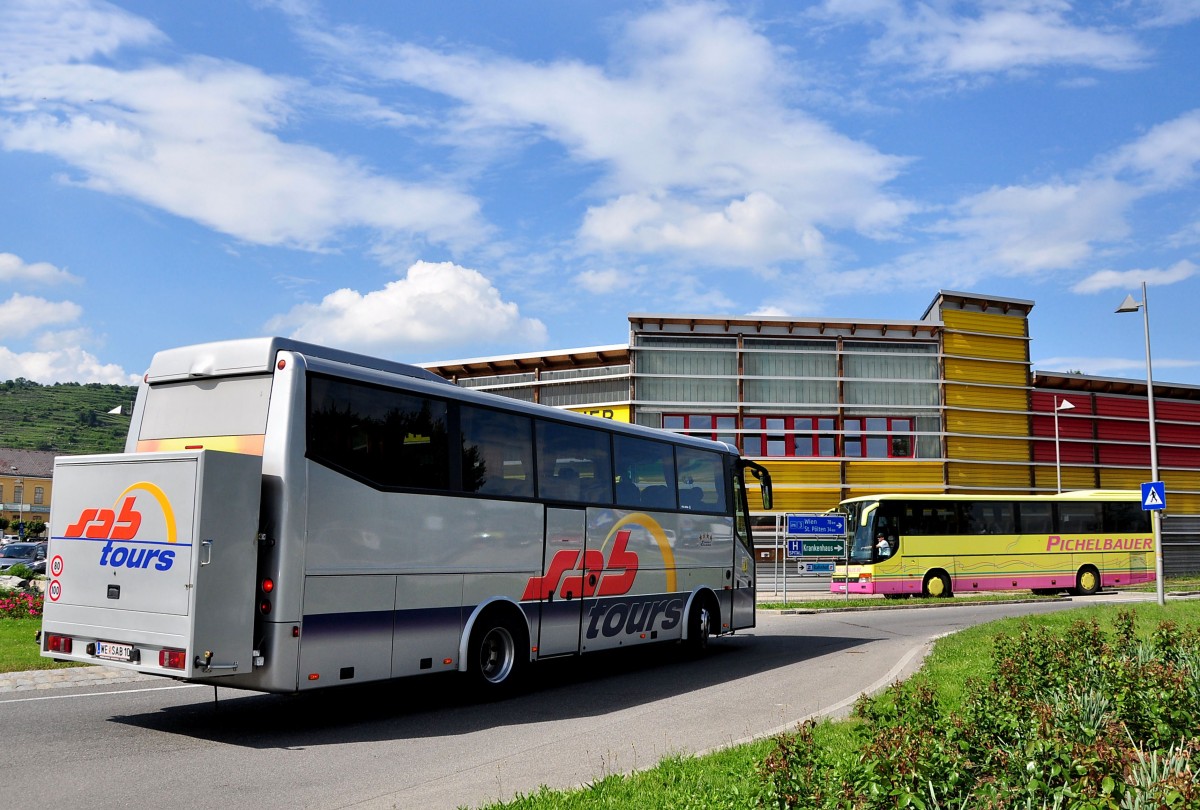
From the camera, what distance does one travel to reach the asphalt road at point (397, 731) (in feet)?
23.9

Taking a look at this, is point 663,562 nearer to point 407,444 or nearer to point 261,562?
point 407,444

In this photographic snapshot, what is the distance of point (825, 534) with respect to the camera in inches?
1167

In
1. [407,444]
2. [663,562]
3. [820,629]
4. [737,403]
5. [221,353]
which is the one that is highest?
[737,403]

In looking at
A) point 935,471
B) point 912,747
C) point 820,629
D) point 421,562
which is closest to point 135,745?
point 421,562

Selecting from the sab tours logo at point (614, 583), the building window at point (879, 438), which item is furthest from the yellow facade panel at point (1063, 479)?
the sab tours logo at point (614, 583)

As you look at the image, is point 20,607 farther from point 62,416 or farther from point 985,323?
point 62,416

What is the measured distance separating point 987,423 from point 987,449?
1243mm

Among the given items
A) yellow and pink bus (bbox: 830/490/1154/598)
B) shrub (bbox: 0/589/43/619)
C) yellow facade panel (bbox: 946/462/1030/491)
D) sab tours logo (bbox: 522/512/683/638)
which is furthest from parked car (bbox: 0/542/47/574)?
yellow facade panel (bbox: 946/462/1030/491)

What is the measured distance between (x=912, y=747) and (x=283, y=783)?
15.6ft

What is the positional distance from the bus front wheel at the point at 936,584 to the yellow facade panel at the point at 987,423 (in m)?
16.1

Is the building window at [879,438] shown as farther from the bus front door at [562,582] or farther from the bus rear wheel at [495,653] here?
the bus rear wheel at [495,653]

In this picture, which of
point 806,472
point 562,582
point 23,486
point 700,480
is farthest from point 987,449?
point 23,486

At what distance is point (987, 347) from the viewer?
160ft

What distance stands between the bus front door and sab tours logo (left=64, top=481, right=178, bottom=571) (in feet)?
15.5
